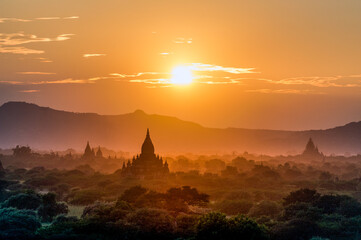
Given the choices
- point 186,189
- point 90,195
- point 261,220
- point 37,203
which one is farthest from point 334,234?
point 90,195

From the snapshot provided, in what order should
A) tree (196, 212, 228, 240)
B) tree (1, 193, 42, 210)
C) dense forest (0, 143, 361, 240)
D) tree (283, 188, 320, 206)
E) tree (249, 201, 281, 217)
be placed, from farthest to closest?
1. tree (283, 188, 320, 206)
2. tree (249, 201, 281, 217)
3. tree (1, 193, 42, 210)
4. dense forest (0, 143, 361, 240)
5. tree (196, 212, 228, 240)

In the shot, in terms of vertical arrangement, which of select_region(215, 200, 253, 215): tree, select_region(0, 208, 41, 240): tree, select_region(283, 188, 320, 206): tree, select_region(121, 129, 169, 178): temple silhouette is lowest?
select_region(215, 200, 253, 215): tree

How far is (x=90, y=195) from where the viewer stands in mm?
90562

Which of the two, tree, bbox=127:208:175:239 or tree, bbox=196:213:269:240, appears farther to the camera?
tree, bbox=127:208:175:239

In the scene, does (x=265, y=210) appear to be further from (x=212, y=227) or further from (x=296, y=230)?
(x=212, y=227)

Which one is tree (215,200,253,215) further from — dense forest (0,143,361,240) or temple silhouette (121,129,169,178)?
temple silhouette (121,129,169,178)

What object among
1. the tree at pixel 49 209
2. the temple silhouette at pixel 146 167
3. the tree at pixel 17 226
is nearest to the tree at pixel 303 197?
the tree at pixel 49 209

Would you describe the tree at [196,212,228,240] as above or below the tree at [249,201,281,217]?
above

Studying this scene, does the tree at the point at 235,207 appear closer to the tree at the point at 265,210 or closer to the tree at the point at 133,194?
the tree at the point at 265,210

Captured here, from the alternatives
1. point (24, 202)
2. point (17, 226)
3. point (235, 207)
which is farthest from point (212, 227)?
point (235, 207)

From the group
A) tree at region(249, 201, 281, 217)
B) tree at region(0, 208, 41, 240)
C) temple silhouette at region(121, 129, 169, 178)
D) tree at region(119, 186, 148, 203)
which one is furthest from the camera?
temple silhouette at region(121, 129, 169, 178)

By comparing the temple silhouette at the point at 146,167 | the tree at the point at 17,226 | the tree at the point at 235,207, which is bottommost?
the tree at the point at 235,207

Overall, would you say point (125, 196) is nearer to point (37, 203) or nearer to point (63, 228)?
point (37, 203)

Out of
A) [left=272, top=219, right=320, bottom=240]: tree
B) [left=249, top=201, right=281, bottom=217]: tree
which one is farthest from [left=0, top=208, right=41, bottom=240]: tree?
[left=249, top=201, right=281, bottom=217]: tree
